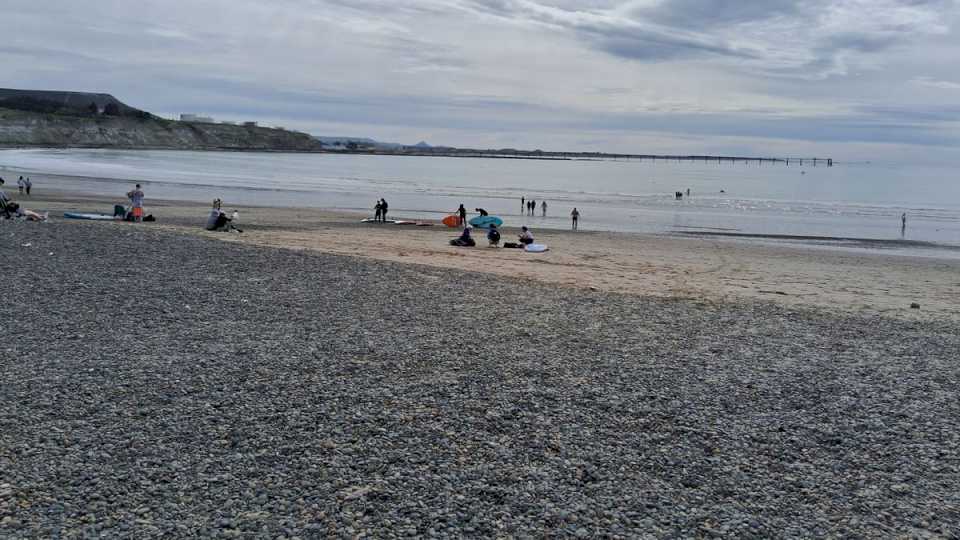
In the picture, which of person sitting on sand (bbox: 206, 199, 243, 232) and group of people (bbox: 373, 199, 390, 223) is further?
group of people (bbox: 373, 199, 390, 223)

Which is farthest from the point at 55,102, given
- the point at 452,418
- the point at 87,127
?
the point at 452,418

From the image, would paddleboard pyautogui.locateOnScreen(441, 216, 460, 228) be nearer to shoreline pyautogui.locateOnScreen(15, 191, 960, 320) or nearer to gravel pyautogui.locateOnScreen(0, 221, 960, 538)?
shoreline pyautogui.locateOnScreen(15, 191, 960, 320)

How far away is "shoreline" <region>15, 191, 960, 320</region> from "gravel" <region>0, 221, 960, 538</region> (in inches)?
156

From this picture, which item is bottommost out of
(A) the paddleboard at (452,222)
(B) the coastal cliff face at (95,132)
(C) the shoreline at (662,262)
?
(C) the shoreline at (662,262)

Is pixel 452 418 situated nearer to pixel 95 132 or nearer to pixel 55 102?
pixel 95 132

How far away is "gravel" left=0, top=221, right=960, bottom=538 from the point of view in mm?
5676

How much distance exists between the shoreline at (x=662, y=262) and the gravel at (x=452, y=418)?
3.97 m

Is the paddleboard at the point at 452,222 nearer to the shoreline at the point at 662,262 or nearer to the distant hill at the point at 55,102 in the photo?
the shoreline at the point at 662,262

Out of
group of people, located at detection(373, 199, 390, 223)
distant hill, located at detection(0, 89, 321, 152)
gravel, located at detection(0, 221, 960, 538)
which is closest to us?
gravel, located at detection(0, 221, 960, 538)

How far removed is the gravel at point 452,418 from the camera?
18.6ft

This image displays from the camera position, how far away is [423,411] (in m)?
7.74

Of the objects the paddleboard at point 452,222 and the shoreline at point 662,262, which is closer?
the shoreline at point 662,262

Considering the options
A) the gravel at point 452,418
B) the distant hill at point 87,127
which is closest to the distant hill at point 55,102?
the distant hill at point 87,127

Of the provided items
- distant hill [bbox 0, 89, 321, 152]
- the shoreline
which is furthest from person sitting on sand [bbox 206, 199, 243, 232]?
distant hill [bbox 0, 89, 321, 152]
